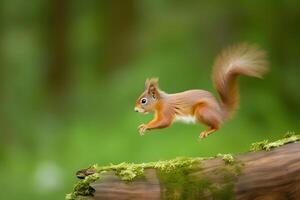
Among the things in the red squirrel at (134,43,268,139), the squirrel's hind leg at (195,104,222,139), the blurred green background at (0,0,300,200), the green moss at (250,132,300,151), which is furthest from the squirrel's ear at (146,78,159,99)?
the blurred green background at (0,0,300,200)

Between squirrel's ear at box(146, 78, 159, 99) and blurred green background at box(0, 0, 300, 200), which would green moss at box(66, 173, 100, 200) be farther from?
blurred green background at box(0, 0, 300, 200)

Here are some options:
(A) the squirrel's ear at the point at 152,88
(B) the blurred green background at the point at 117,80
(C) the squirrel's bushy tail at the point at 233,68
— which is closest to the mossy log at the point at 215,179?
(C) the squirrel's bushy tail at the point at 233,68

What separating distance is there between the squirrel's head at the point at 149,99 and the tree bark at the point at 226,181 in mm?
383

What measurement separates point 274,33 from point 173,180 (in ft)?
16.6

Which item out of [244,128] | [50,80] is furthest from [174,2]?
[244,128]

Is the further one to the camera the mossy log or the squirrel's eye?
the mossy log

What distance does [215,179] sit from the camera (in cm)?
279

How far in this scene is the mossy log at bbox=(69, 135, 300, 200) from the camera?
2.73 m

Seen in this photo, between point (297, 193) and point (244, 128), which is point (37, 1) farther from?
point (297, 193)

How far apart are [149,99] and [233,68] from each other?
0.94 feet

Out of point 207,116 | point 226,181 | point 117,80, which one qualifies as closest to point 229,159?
point 226,181

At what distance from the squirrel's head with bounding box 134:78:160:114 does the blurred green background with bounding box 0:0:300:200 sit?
3226 mm

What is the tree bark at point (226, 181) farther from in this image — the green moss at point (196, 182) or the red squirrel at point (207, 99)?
the red squirrel at point (207, 99)

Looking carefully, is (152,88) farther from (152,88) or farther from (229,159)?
(229,159)
